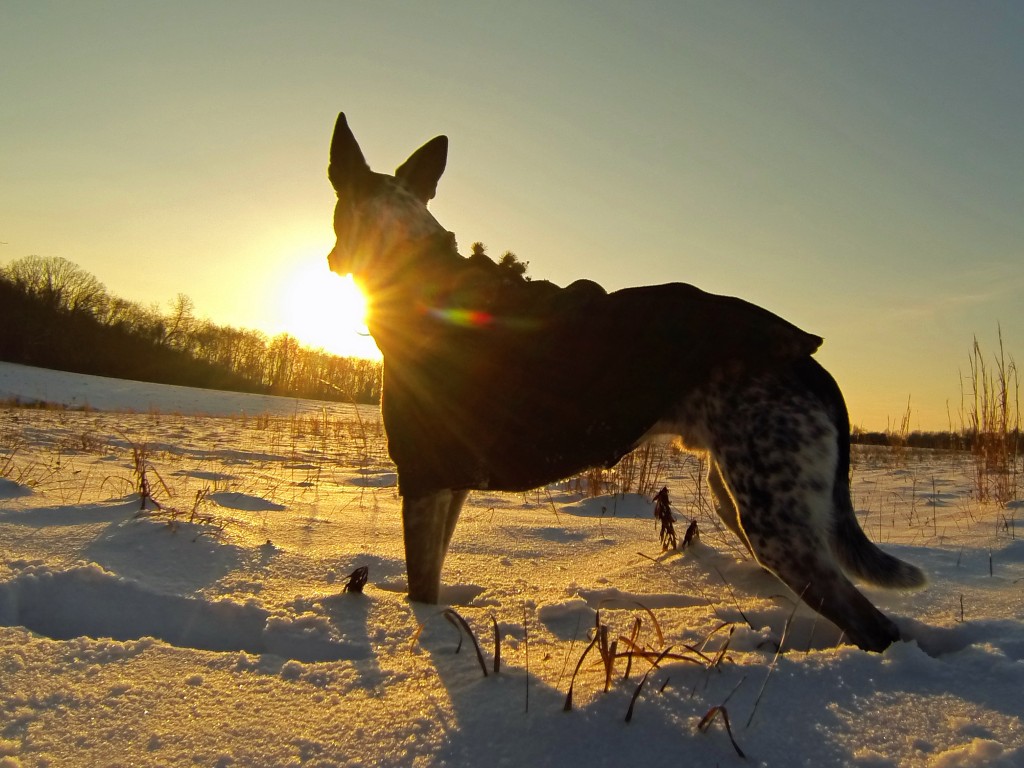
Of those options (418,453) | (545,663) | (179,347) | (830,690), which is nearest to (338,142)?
(418,453)

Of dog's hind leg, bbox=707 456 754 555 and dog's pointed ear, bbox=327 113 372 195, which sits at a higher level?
dog's pointed ear, bbox=327 113 372 195

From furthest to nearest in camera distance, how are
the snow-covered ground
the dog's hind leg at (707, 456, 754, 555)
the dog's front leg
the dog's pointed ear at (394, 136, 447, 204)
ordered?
the dog's pointed ear at (394, 136, 447, 204), the dog's hind leg at (707, 456, 754, 555), the dog's front leg, the snow-covered ground

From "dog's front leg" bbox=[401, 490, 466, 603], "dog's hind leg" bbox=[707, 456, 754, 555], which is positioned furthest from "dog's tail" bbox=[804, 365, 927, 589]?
"dog's front leg" bbox=[401, 490, 466, 603]

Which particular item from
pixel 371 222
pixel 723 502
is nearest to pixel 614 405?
pixel 723 502

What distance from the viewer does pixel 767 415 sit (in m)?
2.33

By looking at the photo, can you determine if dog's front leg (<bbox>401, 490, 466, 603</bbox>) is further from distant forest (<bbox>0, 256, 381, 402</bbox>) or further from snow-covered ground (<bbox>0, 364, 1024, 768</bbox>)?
distant forest (<bbox>0, 256, 381, 402</bbox>)

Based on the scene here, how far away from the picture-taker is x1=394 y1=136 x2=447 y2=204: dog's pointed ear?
3.52 metres

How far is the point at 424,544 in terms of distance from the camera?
2.71 metres

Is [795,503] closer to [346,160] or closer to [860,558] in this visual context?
[860,558]

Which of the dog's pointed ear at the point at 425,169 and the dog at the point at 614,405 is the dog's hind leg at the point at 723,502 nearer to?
the dog at the point at 614,405

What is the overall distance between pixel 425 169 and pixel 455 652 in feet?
8.74

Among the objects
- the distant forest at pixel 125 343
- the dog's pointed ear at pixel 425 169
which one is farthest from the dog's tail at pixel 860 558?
the distant forest at pixel 125 343

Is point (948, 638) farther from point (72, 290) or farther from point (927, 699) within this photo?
point (72, 290)

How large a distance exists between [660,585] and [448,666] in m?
1.53
